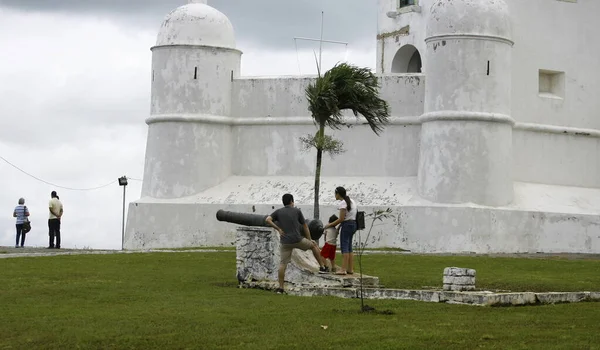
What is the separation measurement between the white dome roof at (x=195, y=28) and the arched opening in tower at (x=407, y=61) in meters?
4.62

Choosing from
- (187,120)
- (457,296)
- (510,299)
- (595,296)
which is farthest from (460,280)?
(187,120)

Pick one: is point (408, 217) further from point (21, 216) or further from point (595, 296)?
point (595, 296)

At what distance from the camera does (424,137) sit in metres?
31.5

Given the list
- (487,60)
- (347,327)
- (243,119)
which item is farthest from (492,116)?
(347,327)

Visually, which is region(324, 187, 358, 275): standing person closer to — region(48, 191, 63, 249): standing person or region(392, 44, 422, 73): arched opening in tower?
region(48, 191, 63, 249): standing person

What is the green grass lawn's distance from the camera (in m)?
12.8

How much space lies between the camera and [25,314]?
15.0 metres

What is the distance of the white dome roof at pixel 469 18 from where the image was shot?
30578 mm

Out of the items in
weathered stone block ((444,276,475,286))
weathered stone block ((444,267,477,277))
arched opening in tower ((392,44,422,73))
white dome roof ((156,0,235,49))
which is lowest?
weathered stone block ((444,276,475,286))

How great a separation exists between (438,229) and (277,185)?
15.9 ft

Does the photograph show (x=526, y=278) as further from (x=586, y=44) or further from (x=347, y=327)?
(x=586, y=44)

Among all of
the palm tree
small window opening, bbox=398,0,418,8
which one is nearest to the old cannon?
the palm tree

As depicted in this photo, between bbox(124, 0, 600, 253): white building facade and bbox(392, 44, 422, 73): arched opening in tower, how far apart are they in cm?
6

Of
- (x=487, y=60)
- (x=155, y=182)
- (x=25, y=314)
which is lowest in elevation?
(x=25, y=314)
